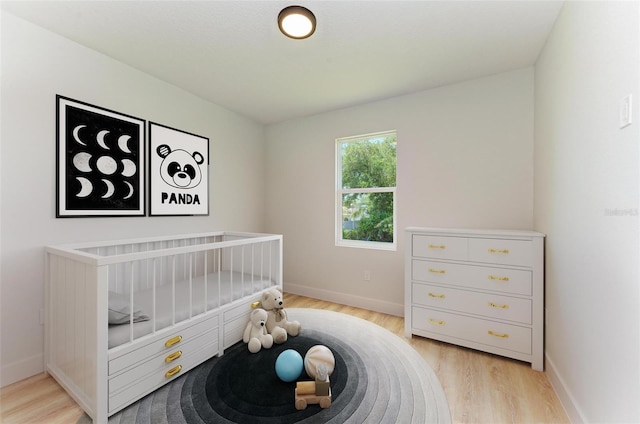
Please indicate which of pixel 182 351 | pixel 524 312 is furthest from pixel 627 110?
pixel 182 351

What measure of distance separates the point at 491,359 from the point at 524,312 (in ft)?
1.39

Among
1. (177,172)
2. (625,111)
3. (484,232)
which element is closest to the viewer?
(625,111)

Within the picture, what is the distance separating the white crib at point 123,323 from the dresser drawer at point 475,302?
4.73 feet

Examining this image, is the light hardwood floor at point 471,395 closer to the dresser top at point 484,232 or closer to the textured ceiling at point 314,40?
the dresser top at point 484,232

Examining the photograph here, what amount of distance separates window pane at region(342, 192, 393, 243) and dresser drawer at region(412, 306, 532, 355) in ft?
3.02

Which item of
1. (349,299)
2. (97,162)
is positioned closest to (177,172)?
(97,162)

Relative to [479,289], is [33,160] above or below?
above

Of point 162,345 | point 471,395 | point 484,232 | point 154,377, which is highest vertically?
point 484,232

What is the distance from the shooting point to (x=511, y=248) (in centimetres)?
191

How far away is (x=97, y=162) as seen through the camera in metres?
2.01

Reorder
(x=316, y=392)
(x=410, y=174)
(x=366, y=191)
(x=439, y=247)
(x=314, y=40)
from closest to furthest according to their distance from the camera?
(x=316, y=392) → (x=314, y=40) → (x=439, y=247) → (x=410, y=174) → (x=366, y=191)

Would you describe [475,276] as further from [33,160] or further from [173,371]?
[33,160]

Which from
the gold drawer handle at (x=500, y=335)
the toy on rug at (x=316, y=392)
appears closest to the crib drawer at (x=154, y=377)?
the toy on rug at (x=316, y=392)

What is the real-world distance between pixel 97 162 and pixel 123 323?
128 centimetres
